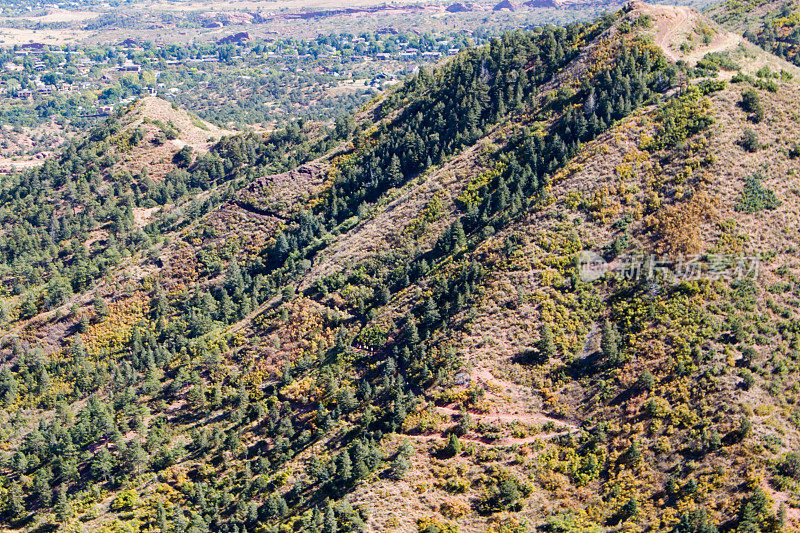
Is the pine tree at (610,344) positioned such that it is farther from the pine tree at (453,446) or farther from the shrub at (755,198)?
the shrub at (755,198)

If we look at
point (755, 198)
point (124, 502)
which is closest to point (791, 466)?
point (755, 198)

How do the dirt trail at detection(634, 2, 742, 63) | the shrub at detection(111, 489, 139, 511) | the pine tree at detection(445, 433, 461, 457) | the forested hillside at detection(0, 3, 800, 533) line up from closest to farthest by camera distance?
the forested hillside at detection(0, 3, 800, 533), the pine tree at detection(445, 433, 461, 457), the shrub at detection(111, 489, 139, 511), the dirt trail at detection(634, 2, 742, 63)

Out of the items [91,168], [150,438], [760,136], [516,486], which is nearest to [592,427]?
[516,486]

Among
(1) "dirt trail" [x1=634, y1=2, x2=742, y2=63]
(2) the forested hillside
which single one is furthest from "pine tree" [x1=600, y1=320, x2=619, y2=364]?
(1) "dirt trail" [x1=634, y1=2, x2=742, y2=63]

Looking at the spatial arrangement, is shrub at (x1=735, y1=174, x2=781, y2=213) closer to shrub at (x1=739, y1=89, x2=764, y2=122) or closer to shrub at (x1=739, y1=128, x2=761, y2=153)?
shrub at (x1=739, y1=128, x2=761, y2=153)

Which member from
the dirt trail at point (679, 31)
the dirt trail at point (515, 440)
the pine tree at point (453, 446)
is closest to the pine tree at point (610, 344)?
the dirt trail at point (515, 440)

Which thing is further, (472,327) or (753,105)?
(753,105)

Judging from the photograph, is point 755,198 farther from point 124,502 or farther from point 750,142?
point 124,502

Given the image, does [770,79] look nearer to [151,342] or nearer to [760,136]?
[760,136]
